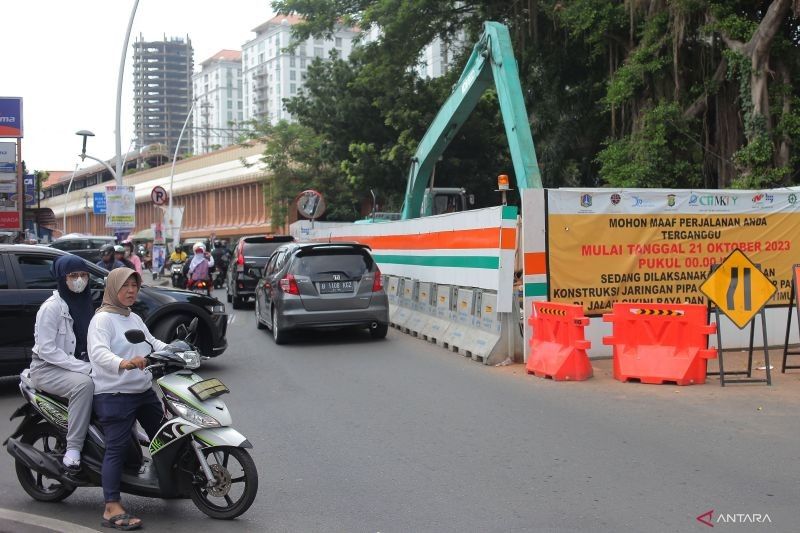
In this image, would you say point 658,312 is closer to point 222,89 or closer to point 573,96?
point 573,96

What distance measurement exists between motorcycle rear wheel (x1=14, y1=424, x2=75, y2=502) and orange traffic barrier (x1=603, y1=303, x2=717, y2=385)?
6759 millimetres

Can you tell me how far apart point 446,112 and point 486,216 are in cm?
736

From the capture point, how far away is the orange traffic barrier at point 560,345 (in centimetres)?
1011

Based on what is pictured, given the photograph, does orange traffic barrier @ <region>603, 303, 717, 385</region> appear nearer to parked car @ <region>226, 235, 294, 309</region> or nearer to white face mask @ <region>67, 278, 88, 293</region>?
white face mask @ <region>67, 278, 88, 293</region>

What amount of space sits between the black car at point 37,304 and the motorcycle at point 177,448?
3.91 meters

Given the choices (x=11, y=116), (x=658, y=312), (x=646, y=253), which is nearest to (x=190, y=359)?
(x=658, y=312)

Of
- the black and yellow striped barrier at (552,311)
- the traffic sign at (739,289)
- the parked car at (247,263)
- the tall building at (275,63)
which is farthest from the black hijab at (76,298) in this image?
the tall building at (275,63)

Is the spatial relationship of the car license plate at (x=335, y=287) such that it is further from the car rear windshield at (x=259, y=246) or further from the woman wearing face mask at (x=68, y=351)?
the car rear windshield at (x=259, y=246)

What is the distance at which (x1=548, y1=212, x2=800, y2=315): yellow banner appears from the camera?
11.6m

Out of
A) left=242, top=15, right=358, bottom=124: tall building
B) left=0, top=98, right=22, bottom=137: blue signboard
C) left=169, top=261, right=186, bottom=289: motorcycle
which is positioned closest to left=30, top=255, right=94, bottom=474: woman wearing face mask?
left=169, top=261, right=186, bottom=289: motorcycle

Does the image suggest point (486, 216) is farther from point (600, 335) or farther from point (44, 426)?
point (44, 426)

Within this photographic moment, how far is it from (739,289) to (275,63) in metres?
150

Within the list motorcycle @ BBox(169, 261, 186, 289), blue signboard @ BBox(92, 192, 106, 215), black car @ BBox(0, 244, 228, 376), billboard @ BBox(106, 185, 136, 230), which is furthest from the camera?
blue signboard @ BBox(92, 192, 106, 215)

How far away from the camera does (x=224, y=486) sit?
5.12 m
